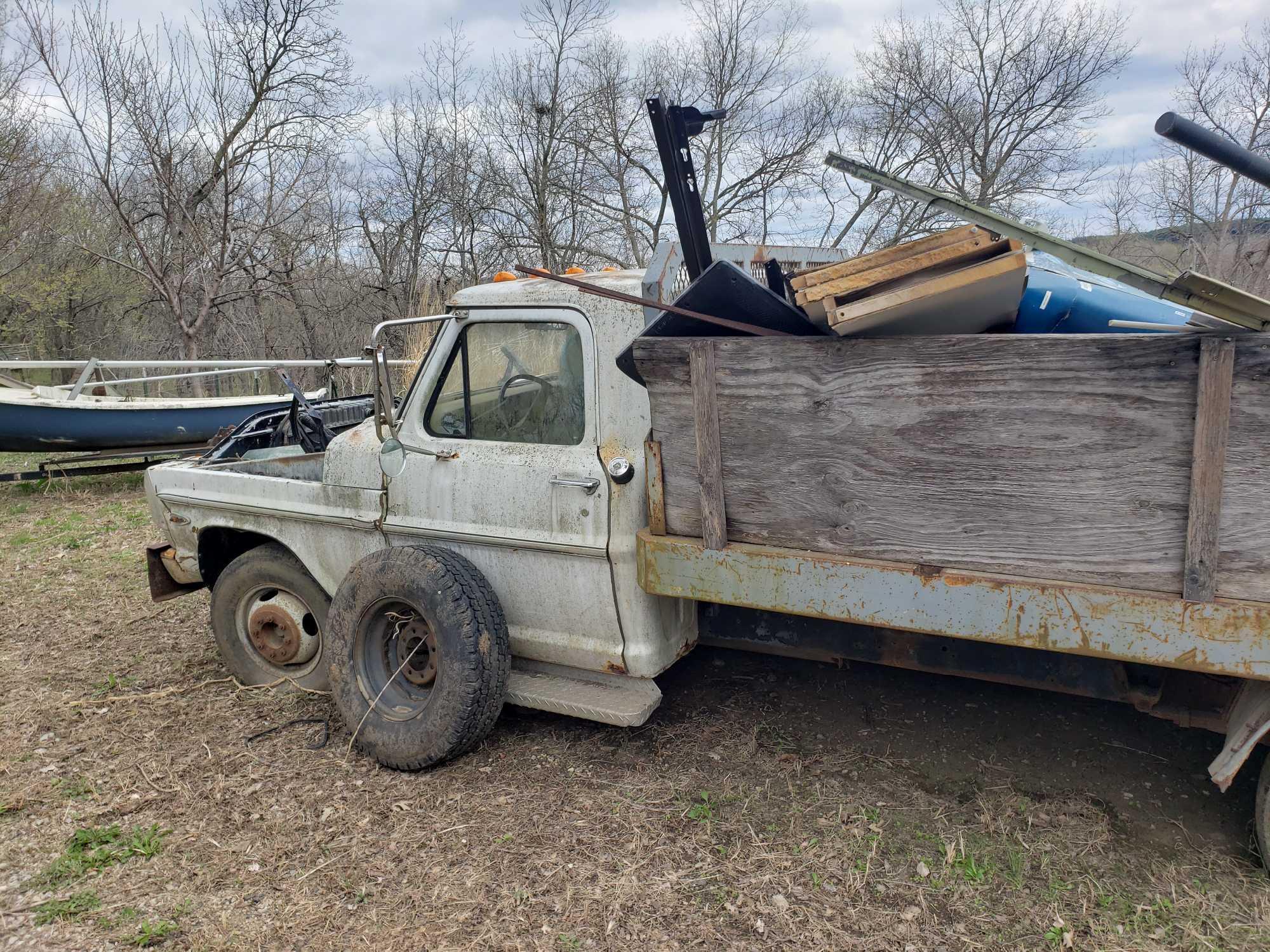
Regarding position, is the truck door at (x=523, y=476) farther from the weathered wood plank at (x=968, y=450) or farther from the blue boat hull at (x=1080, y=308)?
the blue boat hull at (x=1080, y=308)

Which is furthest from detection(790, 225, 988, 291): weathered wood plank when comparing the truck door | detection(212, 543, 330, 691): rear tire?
detection(212, 543, 330, 691): rear tire

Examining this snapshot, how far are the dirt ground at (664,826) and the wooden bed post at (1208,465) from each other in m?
1.07

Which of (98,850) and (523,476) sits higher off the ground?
(523,476)

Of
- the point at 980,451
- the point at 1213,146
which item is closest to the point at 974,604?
the point at 980,451

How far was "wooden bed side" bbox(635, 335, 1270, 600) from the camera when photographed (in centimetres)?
216

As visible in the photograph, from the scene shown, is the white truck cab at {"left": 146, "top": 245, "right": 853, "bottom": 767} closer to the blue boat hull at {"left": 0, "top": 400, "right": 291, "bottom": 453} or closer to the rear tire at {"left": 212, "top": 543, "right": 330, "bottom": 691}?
the rear tire at {"left": 212, "top": 543, "right": 330, "bottom": 691}

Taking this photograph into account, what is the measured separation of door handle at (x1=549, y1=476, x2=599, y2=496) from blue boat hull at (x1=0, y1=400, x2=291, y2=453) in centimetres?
685

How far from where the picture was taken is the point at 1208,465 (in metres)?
2.12

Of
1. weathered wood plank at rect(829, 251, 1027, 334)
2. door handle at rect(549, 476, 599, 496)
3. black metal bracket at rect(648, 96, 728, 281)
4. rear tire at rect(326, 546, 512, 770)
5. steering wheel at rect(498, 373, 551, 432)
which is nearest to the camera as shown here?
weathered wood plank at rect(829, 251, 1027, 334)

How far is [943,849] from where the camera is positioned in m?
2.82

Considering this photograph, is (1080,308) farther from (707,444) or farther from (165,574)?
(165,574)

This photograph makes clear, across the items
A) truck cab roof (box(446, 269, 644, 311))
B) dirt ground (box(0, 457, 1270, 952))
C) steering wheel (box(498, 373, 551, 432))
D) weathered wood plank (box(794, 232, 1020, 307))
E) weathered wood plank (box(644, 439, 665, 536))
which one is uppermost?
truck cab roof (box(446, 269, 644, 311))

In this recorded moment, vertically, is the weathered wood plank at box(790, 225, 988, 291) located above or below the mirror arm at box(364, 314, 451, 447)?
above

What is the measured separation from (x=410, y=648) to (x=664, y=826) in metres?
1.30
